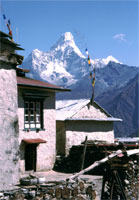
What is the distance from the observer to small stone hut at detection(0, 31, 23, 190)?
14500mm

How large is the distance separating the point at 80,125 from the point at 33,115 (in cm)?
417

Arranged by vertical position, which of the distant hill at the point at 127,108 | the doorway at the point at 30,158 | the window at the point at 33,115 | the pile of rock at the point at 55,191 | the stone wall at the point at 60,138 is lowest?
the pile of rock at the point at 55,191

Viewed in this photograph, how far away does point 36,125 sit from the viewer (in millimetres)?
21594

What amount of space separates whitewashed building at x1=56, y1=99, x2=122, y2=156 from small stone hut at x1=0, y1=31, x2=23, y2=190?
870 centimetres

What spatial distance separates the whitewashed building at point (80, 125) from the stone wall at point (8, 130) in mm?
8676

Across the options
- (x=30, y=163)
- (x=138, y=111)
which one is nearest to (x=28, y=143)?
(x=30, y=163)

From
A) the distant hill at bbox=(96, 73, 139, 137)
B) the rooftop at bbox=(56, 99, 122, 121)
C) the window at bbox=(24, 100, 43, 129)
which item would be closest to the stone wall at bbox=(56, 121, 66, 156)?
the rooftop at bbox=(56, 99, 122, 121)

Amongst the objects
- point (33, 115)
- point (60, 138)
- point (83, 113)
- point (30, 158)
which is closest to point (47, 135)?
point (33, 115)

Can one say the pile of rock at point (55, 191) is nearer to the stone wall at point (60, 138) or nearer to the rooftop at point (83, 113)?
the stone wall at point (60, 138)

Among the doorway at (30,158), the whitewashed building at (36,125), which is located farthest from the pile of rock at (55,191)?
the doorway at (30,158)

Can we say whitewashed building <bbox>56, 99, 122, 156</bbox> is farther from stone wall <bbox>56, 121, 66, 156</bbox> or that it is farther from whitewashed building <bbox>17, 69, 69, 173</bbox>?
whitewashed building <bbox>17, 69, 69, 173</bbox>

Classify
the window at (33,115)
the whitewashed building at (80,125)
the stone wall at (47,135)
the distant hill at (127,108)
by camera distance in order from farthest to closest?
the distant hill at (127,108) < the whitewashed building at (80,125) < the stone wall at (47,135) < the window at (33,115)

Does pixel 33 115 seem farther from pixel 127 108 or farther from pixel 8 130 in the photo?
pixel 127 108

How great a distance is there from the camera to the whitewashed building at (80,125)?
23595 millimetres
